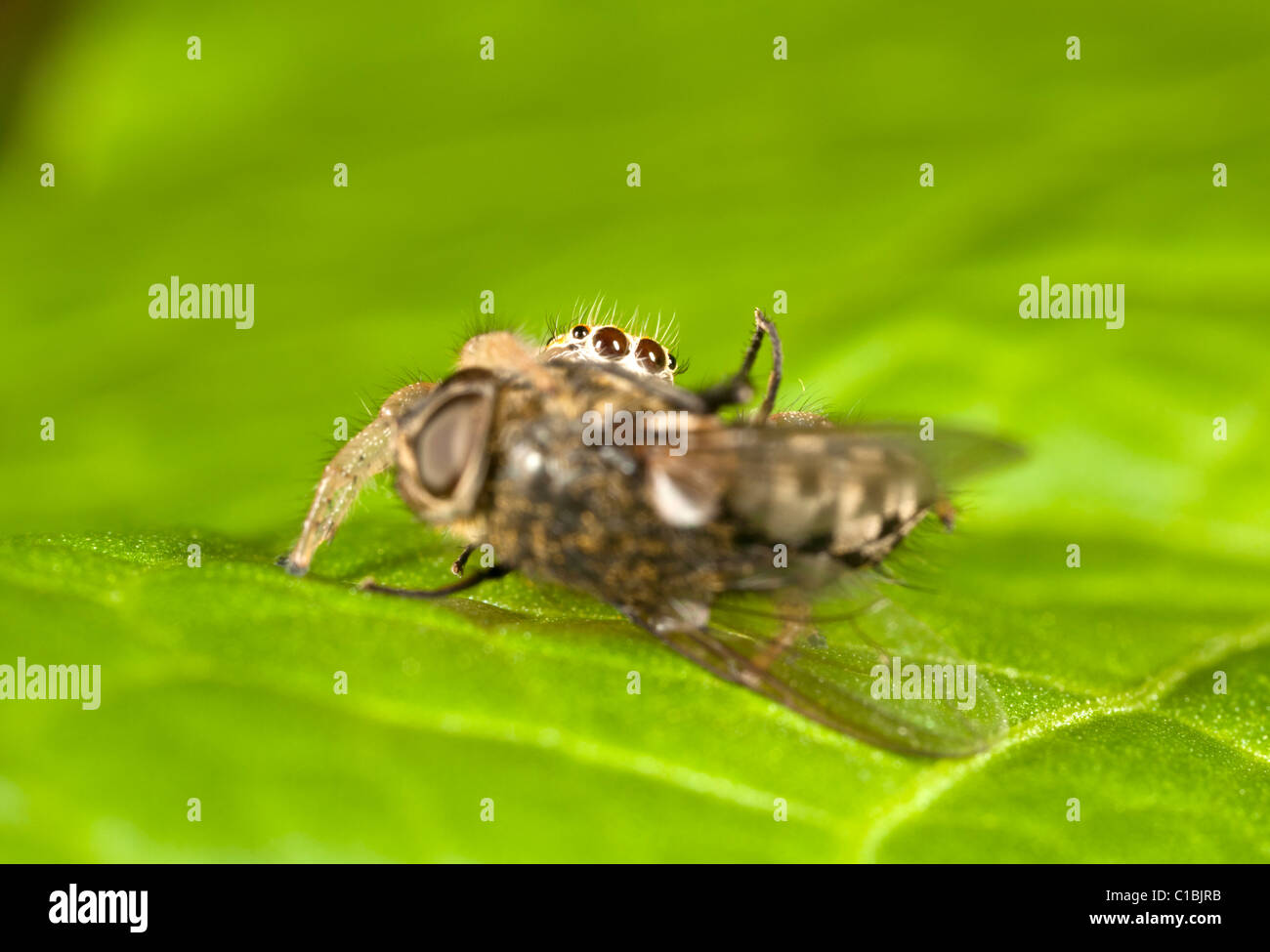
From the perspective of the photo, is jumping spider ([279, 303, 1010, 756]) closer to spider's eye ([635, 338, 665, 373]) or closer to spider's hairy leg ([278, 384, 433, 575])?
spider's hairy leg ([278, 384, 433, 575])

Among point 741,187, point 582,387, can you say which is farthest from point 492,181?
point 582,387

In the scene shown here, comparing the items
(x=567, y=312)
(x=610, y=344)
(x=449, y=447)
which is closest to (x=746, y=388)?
(x=449, y=447)

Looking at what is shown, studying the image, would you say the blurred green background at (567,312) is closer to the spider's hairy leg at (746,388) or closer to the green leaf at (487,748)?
the green leaf at (487,748)

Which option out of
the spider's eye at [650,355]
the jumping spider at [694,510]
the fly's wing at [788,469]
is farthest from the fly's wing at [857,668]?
the spider's eye at [650,355]

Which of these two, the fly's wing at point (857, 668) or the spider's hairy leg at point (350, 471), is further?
the spider's hairy leg at point (350, 471)

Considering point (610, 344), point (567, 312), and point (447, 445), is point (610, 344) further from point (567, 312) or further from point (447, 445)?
point (567, 312)
